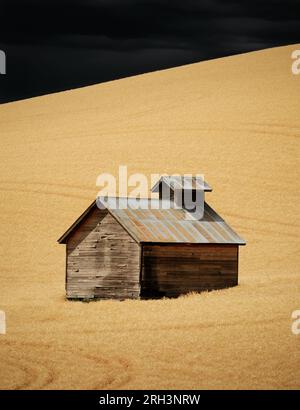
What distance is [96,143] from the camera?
66188 millimetres

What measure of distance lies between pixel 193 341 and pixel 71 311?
24.2 feet

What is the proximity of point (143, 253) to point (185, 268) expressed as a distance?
1.94 metres

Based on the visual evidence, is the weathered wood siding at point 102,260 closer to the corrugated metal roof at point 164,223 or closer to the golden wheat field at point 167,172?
the corrugated metal roof at point 164,223

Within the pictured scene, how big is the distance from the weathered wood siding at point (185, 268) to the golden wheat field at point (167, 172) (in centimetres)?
110

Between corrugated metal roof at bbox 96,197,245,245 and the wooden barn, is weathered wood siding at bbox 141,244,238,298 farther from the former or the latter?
corrugated metal roof at bbox 96,197,245,245

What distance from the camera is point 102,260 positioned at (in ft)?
111

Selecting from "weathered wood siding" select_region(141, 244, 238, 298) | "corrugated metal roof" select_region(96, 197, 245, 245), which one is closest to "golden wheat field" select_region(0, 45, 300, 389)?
"weathered wood siding" select_region(141, 244, 238, 298)

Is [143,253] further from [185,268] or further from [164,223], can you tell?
[164,223]

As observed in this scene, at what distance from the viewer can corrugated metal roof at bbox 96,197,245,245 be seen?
33500 mm

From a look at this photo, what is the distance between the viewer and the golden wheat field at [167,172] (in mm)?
21859

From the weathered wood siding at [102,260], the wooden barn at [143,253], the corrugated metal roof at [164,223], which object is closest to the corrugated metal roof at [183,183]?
the corrugated metal roof at [164,223]
